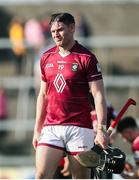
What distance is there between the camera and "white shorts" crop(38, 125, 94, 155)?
7.91 m

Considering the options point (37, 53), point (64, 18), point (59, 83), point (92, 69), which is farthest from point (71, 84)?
point (37, 53)

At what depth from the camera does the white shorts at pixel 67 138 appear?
7914 mm

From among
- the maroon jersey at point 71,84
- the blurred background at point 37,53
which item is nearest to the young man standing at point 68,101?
the maroon jersey at point 71,84

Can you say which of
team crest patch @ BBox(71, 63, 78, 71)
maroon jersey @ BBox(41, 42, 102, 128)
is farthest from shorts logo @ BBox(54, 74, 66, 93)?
team crest patch @ BBox(71, 63, 78, 71)

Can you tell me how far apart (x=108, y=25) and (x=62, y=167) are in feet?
26.2

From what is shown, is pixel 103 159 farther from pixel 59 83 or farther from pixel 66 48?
pixel 66 48

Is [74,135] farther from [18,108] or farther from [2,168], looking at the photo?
[18,108]

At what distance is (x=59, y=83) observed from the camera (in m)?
7.90

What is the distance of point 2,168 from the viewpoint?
14.0 m

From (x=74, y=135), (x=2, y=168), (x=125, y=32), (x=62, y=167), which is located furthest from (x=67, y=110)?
(x=125, y=32)

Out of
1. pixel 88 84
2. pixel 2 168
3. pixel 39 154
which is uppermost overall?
pixel 88 84

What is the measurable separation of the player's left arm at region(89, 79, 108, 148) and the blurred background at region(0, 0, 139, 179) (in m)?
5.83

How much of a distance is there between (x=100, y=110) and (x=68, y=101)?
12.6 inches

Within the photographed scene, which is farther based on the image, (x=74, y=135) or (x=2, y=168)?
(x=2, y=168)
